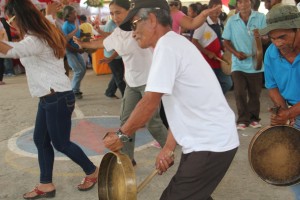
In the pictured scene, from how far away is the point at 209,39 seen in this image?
225 inches

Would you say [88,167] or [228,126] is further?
[88,167]

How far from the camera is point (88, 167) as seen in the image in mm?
3648

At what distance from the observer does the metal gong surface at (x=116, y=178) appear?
2.06 m

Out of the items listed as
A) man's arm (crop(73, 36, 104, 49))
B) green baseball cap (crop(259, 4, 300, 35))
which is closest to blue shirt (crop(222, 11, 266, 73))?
man's arm (crop(73, 36, 104, 49))

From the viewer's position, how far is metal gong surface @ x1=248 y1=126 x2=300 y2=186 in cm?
251

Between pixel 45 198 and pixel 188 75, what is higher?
pixel 188 75

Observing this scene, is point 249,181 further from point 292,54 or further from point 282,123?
point 292,54

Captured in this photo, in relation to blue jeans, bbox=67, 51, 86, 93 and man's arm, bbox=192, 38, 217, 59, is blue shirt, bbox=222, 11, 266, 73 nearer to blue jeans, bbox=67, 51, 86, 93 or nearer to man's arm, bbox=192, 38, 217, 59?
man's arm, bbox=192, 38, 217, 59

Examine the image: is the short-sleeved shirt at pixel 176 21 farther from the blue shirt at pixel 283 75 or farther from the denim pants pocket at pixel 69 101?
the blue shirt at pixel 283 75

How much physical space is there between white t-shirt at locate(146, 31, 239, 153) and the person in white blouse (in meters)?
1.43

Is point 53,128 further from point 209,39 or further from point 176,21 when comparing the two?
point 209,39

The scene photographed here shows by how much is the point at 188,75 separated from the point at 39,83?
5.42 feet

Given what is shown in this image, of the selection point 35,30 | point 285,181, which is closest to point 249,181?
point 285,181

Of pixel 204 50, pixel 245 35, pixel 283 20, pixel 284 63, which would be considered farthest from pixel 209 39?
pixel 283 20
